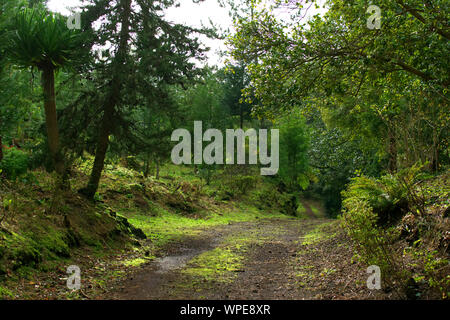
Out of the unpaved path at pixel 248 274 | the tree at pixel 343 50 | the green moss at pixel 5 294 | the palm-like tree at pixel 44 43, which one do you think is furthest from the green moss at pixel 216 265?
the palm-like tree at pixel 44 43

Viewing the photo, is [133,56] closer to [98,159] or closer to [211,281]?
[98,159]

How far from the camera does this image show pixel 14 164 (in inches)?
312

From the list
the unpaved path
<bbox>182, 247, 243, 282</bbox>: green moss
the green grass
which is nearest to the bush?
the green grass

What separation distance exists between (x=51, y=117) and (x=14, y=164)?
1427mm

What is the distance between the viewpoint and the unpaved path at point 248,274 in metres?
4.92

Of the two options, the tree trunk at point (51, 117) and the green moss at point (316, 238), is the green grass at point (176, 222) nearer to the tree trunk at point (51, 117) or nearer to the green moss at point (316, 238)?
the tree trunk at point (51, 117)

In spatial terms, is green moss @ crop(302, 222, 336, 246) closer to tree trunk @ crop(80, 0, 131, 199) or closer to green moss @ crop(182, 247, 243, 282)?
green moss @ crop(182, 247, 243, 282)

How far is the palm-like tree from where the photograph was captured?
6.95 m

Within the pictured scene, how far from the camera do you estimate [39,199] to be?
7.18 metres

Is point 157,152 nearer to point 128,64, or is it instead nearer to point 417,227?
point 128,64

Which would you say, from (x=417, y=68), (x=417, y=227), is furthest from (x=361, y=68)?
(x=417, y=227)

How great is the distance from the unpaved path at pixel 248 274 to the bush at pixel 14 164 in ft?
13.2
